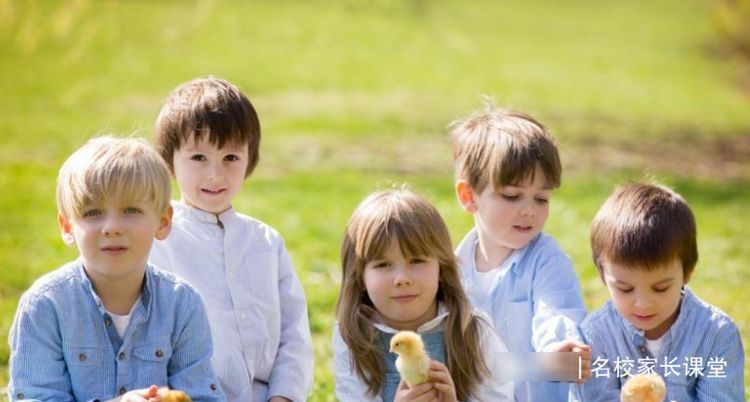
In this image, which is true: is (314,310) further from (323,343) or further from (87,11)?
(87,11)

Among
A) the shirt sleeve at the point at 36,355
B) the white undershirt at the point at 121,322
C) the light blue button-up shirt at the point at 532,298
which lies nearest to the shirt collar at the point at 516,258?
the light blue button-up shirt at the point at 532,298

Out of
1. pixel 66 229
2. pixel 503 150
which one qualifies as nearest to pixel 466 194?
pixel 503 150

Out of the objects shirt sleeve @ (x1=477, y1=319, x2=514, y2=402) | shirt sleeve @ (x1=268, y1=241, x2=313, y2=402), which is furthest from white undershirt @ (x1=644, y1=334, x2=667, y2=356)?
shirt sleeve @ (x1=268, y1=241, x2=313, y2=402)

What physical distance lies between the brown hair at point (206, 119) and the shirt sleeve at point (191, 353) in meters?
0.80

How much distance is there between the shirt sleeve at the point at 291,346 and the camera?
4801mm

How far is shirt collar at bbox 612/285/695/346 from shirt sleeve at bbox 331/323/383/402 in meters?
1.03

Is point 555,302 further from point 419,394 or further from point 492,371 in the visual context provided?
point 419,394

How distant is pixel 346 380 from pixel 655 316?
122 cm

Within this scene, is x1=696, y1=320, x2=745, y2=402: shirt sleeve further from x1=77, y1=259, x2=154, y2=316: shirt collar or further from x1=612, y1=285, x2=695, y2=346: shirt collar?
x1=77, y1=259, x2=154, y2=316: shirt collar

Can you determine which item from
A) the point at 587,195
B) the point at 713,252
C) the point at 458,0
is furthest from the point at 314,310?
the point at 458,0

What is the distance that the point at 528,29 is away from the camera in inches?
1161

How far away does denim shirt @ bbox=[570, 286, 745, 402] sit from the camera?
4.43 metres

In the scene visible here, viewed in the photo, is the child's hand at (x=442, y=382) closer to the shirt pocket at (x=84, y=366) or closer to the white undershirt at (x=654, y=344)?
the white undershirt at (x=654, y=344)

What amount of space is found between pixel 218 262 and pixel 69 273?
0.85m
